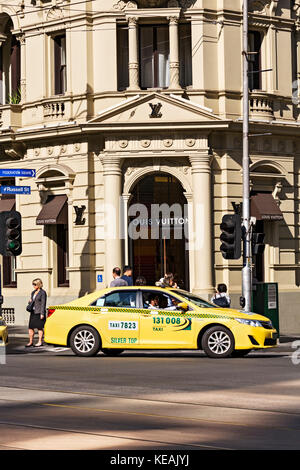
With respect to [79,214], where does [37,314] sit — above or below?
below

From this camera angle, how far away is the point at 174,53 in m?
33.1

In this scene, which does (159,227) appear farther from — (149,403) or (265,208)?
(149,403)

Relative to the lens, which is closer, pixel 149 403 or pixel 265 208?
pixel 149 403

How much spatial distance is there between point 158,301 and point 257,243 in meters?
5.89

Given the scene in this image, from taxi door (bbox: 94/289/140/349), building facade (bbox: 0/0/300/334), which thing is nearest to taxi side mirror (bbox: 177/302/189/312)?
taxi door (bbox: 94/289/140/349)

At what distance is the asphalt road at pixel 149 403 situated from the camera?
412 inches

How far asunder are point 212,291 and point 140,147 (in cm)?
486

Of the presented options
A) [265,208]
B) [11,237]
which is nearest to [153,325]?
[11,237]

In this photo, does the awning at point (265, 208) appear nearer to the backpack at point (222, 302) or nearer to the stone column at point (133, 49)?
the stone column at point (133, 49)

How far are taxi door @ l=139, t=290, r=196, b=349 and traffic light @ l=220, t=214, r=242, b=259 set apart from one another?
5.14 metres

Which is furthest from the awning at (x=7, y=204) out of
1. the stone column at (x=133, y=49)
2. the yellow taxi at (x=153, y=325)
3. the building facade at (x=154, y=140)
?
the yellow taxi at (x=153, y=325)

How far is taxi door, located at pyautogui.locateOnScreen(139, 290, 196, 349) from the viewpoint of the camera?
21.9 meters

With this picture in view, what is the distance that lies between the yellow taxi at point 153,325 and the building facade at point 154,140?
980 cm

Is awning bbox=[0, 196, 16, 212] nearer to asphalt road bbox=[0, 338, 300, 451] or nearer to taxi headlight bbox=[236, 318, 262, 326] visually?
asphalt road bbox=[0, 338, 300, 451]
